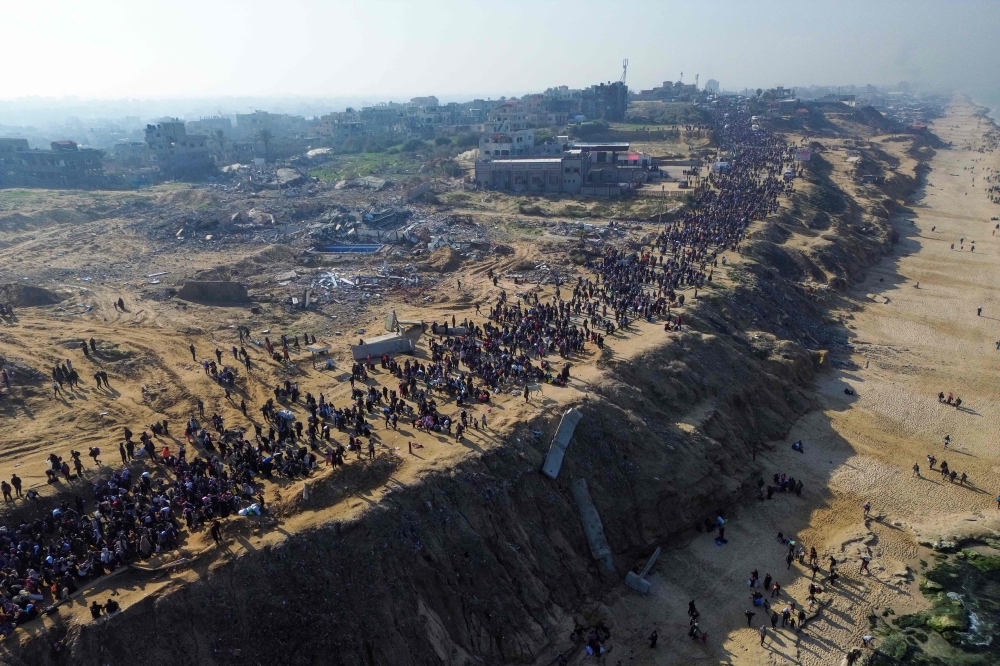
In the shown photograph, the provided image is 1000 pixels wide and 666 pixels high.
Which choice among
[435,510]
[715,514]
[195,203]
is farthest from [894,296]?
[195,203]

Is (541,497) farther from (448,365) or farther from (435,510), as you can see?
(448,365)

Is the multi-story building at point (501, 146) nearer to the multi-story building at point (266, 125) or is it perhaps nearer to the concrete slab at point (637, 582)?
the concrete slab at point (637, 582)

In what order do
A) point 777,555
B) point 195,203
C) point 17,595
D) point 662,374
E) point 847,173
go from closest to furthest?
point 17,595
point 777,555
point 662,374
point 195,203
point 847,173

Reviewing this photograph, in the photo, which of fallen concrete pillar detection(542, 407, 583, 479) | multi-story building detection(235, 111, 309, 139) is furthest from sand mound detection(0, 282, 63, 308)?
multi-story building detection(235, 111, 309, 139)

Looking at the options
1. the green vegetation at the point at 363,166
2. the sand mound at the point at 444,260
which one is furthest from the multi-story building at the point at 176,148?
the sand mound at the point at 444,260

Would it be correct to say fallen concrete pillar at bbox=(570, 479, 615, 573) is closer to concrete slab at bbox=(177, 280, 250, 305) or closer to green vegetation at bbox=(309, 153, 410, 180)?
concrete slab at bbox=(177, 280, 250, 305)
